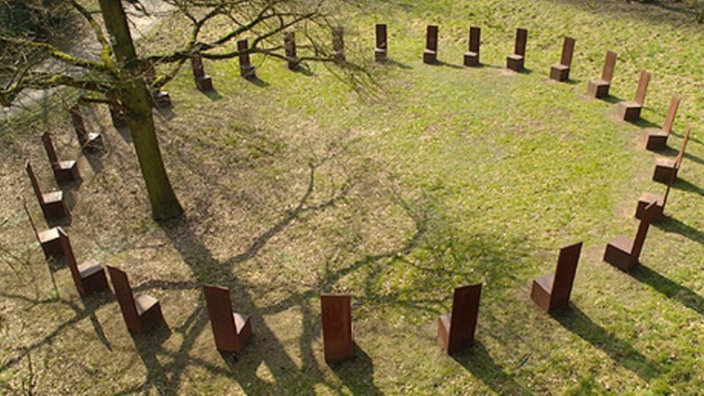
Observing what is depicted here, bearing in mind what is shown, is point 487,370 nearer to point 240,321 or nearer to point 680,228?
point 240,321

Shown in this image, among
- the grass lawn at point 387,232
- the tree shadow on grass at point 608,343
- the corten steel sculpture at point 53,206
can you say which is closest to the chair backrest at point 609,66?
the grass lawn at point 387,232

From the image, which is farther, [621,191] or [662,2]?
[662,2]

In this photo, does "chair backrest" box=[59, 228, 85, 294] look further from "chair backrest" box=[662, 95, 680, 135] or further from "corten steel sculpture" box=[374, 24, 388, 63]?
"corten steel sculpture" box=[374, 24, 388, 63]

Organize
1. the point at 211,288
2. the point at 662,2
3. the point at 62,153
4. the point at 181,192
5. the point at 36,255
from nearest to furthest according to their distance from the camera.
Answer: the point at 211,288 < the point at 36,255 < the point at 181,192 < the point at 62,153 < the point at 662,2

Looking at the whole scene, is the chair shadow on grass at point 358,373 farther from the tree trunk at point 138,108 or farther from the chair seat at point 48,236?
the chair seat at point 48,236

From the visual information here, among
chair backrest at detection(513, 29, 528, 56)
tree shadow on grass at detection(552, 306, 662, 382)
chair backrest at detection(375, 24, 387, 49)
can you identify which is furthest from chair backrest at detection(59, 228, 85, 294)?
chair backrest at detection(513, 29, 528, 56)

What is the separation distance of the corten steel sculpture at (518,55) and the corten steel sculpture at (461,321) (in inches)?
303

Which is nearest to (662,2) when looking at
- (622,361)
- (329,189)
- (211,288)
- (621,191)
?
(621,191)

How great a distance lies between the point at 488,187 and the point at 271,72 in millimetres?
6223

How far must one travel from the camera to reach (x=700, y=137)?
9141 millimetres

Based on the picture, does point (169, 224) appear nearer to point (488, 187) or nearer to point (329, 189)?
point (329, 189)

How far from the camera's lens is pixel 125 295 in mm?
5754

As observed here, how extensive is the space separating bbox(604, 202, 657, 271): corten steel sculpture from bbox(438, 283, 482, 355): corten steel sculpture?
6.70ft

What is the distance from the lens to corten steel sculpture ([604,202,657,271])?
6.26 m
